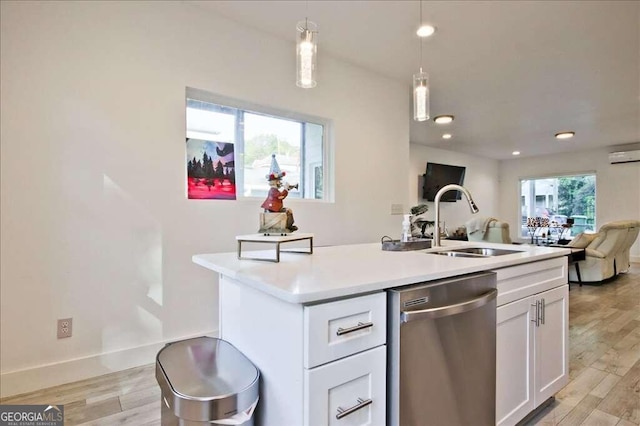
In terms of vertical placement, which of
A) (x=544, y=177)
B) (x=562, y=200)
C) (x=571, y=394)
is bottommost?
(x=571, y=394)

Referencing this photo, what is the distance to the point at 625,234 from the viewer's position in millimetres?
5047

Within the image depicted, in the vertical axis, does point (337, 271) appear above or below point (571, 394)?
above

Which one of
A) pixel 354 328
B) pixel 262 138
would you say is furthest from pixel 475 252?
pixel 262 138

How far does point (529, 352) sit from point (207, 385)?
149 cm

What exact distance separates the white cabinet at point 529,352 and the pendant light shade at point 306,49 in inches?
59.4

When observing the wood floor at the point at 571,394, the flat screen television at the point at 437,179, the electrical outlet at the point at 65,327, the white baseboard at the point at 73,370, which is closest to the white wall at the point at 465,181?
the flat screen television at the point at 437,179

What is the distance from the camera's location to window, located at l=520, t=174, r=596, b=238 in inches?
311

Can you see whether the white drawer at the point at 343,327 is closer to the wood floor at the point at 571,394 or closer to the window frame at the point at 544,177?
the wood floor at the point at 571,394

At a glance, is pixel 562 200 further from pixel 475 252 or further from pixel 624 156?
pixel 475 252

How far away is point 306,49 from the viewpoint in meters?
1.79

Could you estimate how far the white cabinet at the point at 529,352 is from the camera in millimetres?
1476

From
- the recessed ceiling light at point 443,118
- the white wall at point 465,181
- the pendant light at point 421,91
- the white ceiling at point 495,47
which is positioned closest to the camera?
the pendant light at point 421,91

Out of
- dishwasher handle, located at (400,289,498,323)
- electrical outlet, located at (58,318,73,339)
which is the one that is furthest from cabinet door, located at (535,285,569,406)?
electrical outlet, located at (58,318,73,339)

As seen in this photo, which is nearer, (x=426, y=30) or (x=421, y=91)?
(x=421, y=91)
